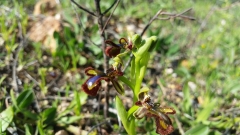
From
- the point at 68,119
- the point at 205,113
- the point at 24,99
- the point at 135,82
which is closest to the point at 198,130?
the point at 205,113

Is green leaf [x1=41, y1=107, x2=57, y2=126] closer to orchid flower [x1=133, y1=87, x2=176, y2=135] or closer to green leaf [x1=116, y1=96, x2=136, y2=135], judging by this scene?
green leaf [x1=116, y1=96, x2=136, y2=135]

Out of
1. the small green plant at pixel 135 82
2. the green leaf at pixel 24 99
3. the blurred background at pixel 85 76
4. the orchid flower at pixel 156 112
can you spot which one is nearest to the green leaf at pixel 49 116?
the blurred background at pixel 85 76

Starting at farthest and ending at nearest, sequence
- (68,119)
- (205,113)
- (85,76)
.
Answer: (85,76) → (205,113) → (68,119)

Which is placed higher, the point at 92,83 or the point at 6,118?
the point at 92,83

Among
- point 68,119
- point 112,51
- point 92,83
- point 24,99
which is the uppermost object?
point 112,51

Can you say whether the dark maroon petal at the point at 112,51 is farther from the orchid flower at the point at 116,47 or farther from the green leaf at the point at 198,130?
the green leaf at the point at 198,130

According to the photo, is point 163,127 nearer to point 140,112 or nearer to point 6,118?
point 140,112

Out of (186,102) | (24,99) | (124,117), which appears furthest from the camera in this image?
(186,102)
